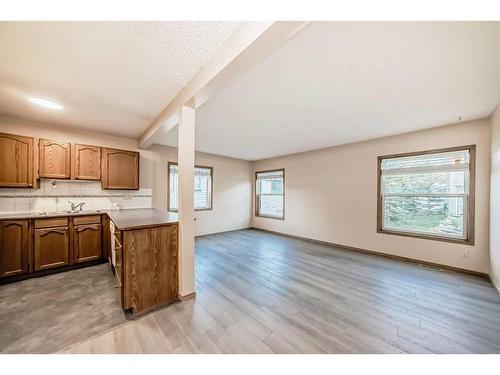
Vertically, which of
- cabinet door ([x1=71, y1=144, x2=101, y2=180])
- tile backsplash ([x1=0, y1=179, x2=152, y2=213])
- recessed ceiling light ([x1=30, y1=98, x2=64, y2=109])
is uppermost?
recessed ceiling light ([x1=30, y1=98, x2=64, y2=109])

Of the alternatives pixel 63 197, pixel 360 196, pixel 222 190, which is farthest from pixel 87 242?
pixel 360 196

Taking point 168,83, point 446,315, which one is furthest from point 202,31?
point 446,315

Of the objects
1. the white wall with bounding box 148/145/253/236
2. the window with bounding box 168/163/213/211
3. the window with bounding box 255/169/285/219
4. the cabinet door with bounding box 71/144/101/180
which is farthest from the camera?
the window with bounding box 255/169/285/219

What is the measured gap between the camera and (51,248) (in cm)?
276

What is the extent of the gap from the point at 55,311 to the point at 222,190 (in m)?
4.09

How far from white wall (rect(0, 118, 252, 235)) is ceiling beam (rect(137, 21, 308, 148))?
2464 millimetres

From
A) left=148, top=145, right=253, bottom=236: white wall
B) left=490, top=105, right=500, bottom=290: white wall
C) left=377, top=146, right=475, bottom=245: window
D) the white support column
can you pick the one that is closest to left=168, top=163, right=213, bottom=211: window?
left=148, top=145, right=253, bottom=236: white wall

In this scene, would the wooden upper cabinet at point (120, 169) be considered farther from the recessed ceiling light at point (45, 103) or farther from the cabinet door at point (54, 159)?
the recessed ceiling light at point (45, 103)

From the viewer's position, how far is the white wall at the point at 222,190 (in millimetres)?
4414

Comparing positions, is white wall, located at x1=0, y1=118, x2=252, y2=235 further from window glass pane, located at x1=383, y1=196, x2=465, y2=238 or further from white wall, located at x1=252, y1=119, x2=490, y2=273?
window glass pane, located at x1=383, y1=196, x2=465, y2=238

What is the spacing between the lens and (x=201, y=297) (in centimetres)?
220

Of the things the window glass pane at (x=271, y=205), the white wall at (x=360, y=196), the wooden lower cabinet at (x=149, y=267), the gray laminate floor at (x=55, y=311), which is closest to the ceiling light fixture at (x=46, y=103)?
the wooden lower cabinet at (x=149, y=267)

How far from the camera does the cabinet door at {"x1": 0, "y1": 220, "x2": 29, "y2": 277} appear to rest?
2471mm
